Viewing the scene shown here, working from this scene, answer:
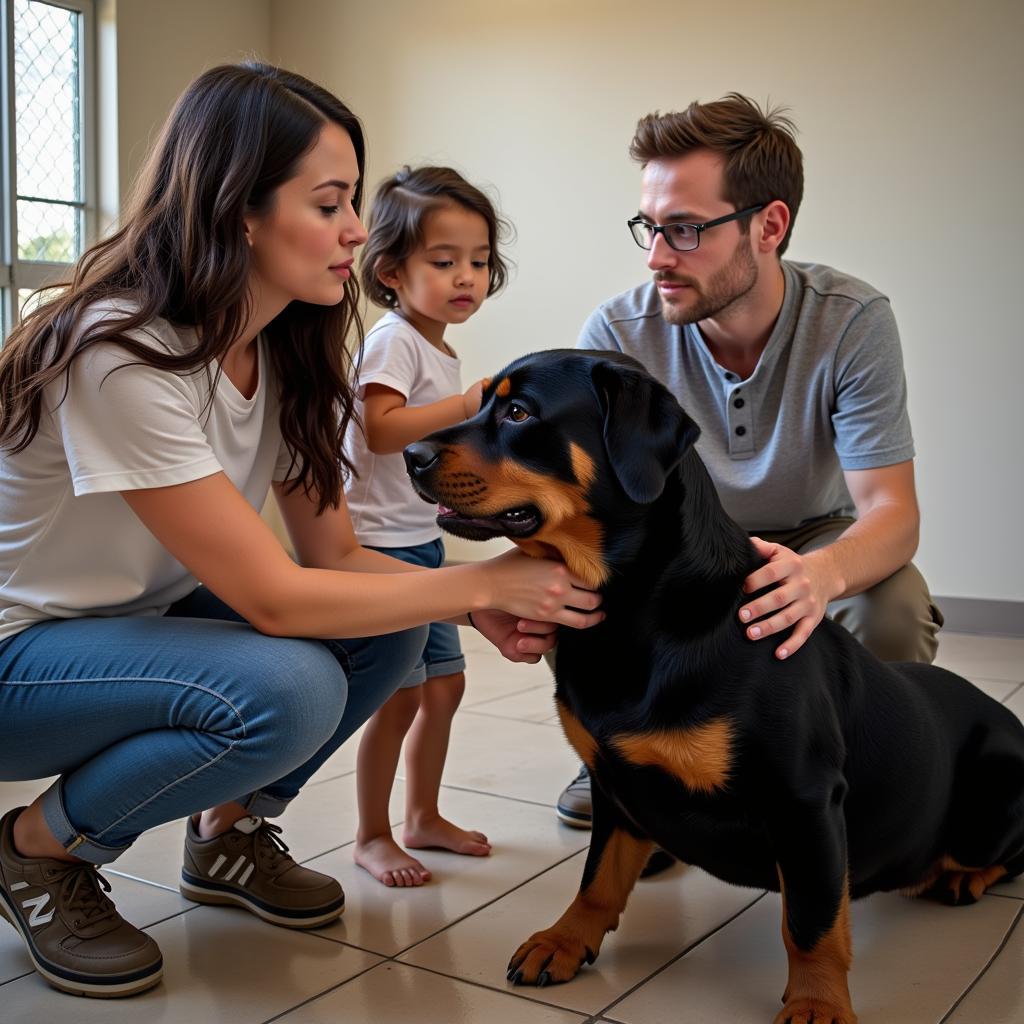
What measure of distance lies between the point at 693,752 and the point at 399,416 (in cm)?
97

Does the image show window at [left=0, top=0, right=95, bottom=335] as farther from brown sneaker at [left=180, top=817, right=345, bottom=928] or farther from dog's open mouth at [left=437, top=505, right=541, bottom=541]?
dog's open mouth at [left=437, top=505, right=541, bottom=541]

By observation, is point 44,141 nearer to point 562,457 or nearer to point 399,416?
point 399,416

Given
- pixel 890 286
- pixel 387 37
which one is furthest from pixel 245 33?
pixel 890 286

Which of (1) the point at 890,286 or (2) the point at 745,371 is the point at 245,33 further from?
(2) the point at 745,371

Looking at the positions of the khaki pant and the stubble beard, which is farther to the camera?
the stubble beard

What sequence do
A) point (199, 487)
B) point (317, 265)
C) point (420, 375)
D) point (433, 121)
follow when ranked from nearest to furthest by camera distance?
point (199, 487) < point (317, 265) < point (420, 375) < point (433, 121)

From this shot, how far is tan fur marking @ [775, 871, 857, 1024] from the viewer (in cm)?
140

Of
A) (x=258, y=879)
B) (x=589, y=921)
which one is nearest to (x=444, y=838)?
(x=258, y=879)

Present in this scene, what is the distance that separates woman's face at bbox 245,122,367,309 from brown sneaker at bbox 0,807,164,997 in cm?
84

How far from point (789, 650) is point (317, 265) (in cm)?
83

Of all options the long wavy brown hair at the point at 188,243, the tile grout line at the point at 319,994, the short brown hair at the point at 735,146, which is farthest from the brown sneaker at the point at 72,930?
the short brown hair at the point at 735,146

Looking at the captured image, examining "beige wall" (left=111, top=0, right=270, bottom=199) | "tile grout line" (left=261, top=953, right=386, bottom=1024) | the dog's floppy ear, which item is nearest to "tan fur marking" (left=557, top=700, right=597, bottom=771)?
the dog's floppy ear

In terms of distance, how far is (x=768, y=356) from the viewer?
2250mm

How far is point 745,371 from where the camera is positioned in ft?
7.61
